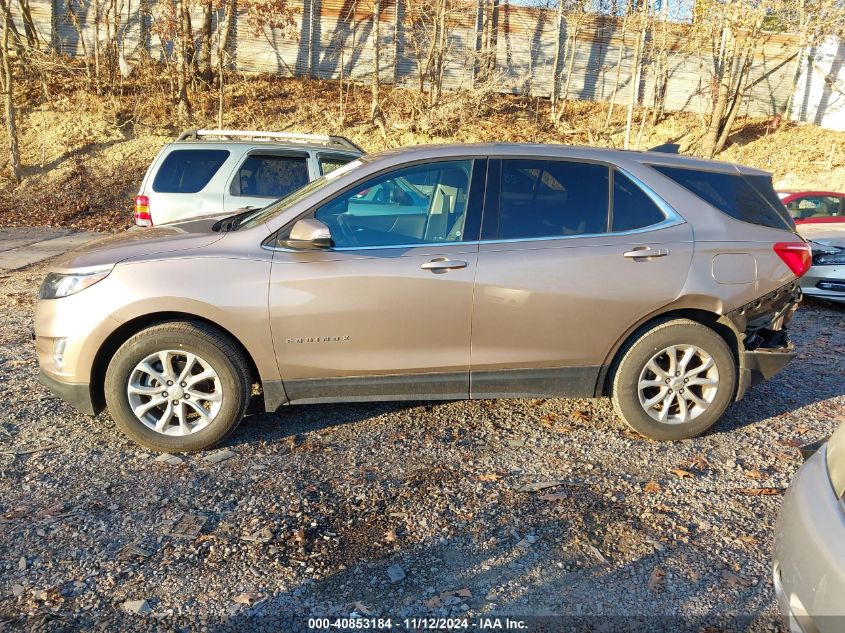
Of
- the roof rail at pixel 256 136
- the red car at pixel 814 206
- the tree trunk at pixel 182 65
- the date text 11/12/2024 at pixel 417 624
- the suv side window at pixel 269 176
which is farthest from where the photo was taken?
the tree trunk at pixel 182 65

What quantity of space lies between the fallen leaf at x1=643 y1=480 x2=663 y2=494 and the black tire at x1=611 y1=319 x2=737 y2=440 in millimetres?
552

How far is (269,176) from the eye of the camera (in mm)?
8203

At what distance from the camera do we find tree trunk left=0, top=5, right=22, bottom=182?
1469 centimetres

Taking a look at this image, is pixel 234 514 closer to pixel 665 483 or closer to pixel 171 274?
pixel 171 274

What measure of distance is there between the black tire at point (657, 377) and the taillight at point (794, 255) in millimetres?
690

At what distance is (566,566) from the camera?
317cm

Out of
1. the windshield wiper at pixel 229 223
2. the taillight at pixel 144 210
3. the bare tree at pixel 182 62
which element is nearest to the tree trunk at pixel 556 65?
the bare tree at pixel 182 62

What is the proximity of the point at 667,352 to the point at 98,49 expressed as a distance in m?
19.2

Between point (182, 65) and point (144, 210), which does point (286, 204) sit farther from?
point (182, 65)

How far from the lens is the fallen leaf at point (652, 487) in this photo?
3870 mm

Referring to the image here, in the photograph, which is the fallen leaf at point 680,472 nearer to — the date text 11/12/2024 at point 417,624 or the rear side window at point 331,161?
the date text 11/12/2024 at point 417,624

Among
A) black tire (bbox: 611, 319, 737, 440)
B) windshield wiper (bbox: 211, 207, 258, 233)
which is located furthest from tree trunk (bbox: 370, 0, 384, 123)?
black tire (bbox: 611, 319, 737, 440)

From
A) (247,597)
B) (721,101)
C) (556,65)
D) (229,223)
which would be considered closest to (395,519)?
(247,597)

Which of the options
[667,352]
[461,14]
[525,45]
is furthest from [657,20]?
[667,352]
